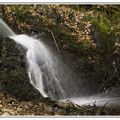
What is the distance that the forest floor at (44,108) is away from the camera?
4.38 m

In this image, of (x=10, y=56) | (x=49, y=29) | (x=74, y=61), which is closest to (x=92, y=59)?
(x=74, y=61)

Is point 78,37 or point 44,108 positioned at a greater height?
point 78,37

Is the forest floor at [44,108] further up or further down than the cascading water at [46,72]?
further down

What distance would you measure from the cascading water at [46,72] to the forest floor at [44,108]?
0.08 m

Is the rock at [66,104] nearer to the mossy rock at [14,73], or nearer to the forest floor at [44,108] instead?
the forest floor at [44,108]

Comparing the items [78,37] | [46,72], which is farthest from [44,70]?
[78,37]

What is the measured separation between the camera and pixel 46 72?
4.48 metres

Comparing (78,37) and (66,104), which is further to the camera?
(78,37)

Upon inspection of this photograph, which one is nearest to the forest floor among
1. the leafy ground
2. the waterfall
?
the leafy ground

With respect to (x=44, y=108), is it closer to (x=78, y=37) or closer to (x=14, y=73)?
(x=14, y=73)

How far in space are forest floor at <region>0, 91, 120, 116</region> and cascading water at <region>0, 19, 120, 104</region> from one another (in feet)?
0.25

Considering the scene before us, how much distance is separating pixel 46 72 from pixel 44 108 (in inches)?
13.8

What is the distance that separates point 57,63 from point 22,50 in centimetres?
36

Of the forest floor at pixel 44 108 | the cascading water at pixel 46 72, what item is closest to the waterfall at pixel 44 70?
the cascading water at pixel 46 72
